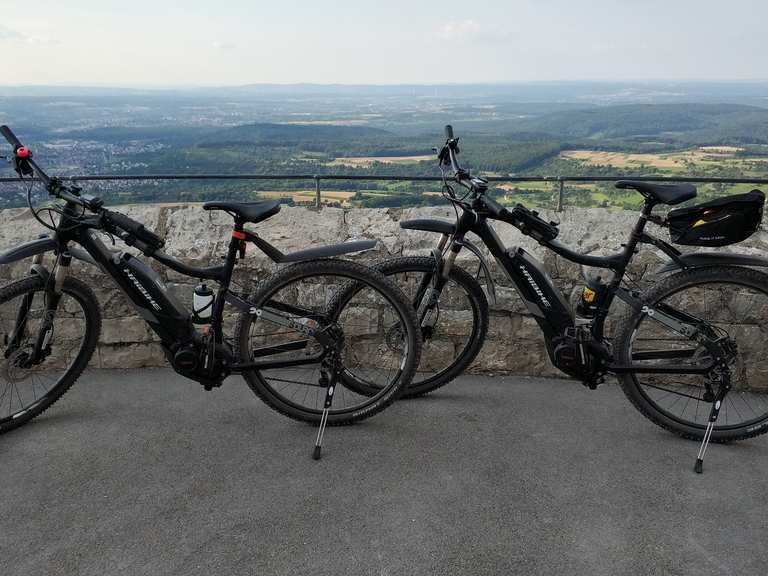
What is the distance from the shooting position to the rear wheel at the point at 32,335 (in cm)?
317

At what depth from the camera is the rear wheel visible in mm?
3174

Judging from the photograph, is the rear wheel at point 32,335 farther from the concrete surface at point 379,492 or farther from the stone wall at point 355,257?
the stone wall at point 355,257

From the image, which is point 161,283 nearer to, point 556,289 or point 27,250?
point 27,250

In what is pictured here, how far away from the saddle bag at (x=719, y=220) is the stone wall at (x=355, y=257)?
71 centimetres

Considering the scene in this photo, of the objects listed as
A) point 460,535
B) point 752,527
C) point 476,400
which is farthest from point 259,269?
point 752,527

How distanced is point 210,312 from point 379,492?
1171mm

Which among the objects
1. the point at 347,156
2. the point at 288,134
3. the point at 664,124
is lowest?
the point at 347,156

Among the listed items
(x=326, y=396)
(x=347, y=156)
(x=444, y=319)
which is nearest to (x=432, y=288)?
(x=444, y=319)

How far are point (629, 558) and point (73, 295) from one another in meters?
2.80

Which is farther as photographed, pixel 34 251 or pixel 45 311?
pixel 45 311

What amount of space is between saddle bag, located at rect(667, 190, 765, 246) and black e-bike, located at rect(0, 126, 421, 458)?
52.4 inches

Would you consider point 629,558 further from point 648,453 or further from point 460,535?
point 648,453

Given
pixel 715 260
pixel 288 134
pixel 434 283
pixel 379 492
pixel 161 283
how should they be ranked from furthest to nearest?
pixel 288 134 → pixel 434 283 → pixel 161 283 → pixel 715 260 → pixel 379 492

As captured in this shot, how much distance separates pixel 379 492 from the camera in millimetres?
2707
